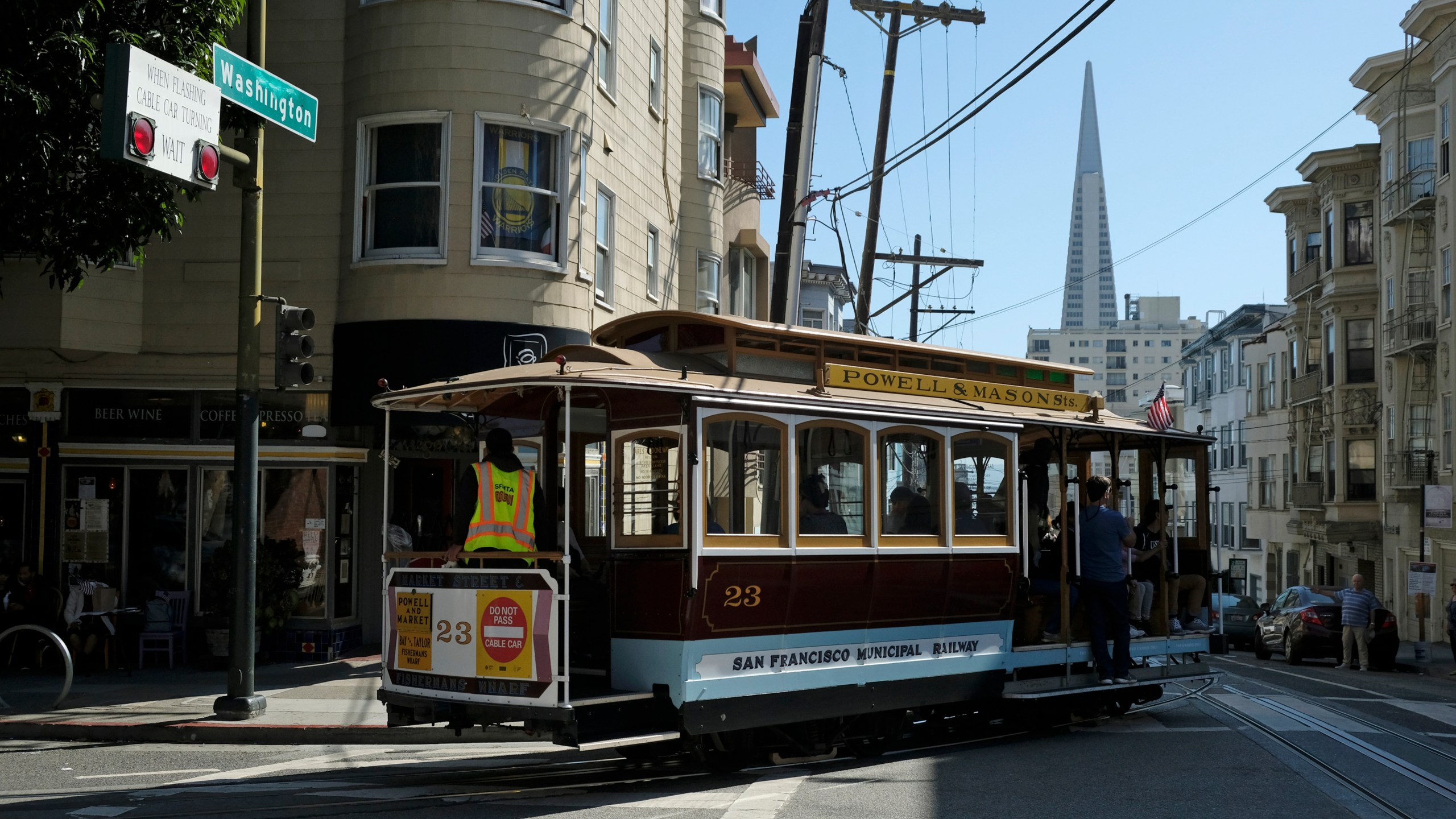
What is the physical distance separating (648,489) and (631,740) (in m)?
1.75

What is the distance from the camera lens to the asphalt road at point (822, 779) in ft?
27.1

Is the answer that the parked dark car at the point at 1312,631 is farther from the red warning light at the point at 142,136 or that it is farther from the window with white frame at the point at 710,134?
the red warning light at the point at 142,136

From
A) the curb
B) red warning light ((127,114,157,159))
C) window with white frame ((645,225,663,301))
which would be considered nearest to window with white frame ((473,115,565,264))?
window with white frame ((645,225,663,301))

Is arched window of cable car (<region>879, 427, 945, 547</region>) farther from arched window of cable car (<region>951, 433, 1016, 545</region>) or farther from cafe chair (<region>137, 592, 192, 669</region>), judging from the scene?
cafe chair (<region>137, 592, 192, 669</region>)

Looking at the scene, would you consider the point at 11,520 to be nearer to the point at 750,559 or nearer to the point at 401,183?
the point at 401,183

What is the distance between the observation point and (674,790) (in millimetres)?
8977

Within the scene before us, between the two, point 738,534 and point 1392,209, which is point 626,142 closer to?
point 738,534

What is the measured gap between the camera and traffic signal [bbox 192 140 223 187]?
428 inches

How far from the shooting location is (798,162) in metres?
16.5

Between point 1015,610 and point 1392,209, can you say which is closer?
point 1015,610

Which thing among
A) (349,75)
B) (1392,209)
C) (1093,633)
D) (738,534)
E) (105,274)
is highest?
(1392,209)

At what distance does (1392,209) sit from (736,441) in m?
33.2

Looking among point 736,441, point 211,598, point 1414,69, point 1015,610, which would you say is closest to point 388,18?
point 211,598

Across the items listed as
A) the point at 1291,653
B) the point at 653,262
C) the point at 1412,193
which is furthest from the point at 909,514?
the point at 1412,193
